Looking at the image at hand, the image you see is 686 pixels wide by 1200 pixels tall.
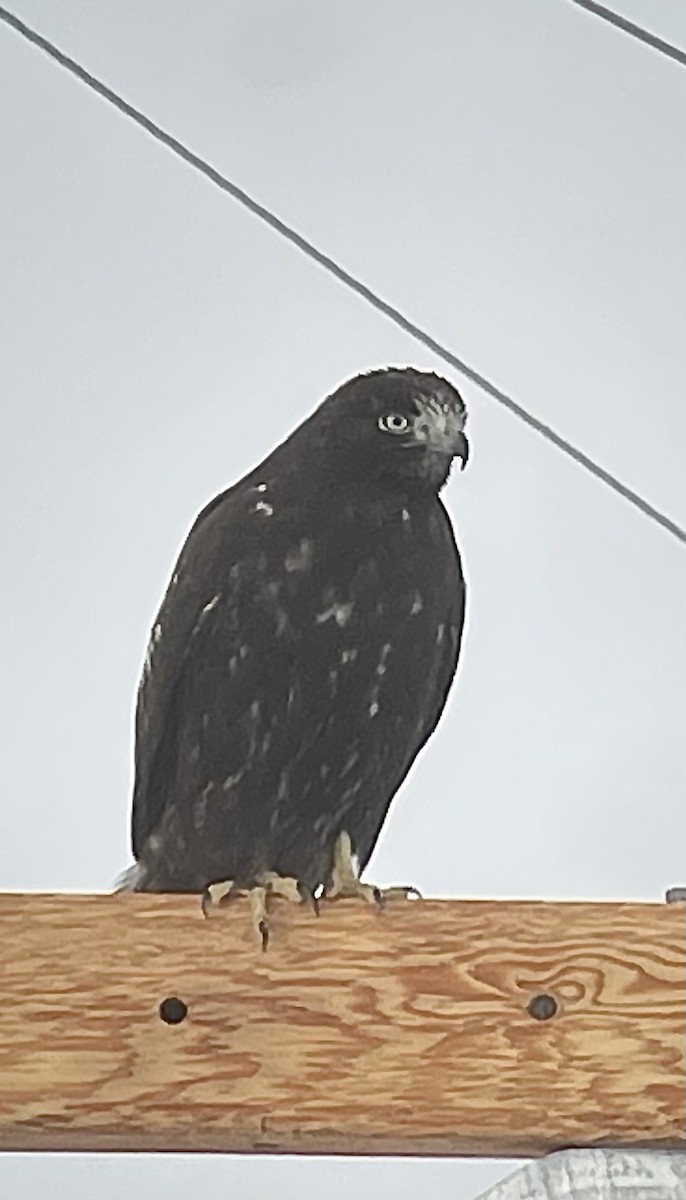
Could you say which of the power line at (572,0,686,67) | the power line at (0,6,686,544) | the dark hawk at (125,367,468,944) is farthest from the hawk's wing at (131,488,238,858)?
the power line at (572,0,686,67)

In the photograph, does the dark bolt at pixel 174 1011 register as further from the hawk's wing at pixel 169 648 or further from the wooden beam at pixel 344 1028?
the hawk's wing at pixel 169 648

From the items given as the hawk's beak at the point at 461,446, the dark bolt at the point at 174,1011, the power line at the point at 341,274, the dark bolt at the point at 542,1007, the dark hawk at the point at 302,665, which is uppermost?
the power line at the point at 341,274

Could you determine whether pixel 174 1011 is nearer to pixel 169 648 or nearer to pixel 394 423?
pixel 169 648

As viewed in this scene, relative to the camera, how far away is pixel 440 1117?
854 mm

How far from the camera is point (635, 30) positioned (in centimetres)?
194

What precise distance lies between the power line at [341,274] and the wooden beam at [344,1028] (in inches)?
38.9

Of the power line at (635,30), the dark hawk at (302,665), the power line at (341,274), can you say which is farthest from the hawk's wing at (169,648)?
the power line at (635,30)

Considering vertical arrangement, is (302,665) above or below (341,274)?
below

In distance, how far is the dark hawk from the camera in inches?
47.1

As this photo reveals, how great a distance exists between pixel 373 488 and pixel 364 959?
471 mm

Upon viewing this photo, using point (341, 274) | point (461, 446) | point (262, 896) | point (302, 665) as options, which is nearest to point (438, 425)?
point (461, 446)

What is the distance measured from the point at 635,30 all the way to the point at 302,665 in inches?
42.0

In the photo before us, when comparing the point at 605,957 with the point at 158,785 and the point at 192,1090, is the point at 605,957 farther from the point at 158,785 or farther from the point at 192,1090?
the point at 158,785

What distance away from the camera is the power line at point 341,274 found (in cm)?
183
